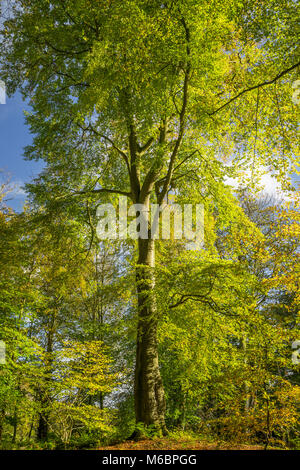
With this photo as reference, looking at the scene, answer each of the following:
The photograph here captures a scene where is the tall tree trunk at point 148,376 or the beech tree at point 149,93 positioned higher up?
the beech tree at point 149,93

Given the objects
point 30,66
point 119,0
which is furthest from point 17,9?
point 119,0

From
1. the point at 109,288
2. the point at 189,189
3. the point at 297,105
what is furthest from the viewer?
the point at 189,189

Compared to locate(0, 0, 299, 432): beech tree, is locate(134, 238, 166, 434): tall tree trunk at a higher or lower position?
lower

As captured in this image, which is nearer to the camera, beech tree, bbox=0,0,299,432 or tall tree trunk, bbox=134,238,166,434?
beech tree, bbox=0,0,299,432

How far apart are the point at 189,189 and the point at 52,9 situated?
17.5ft

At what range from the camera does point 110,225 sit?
9.70 m

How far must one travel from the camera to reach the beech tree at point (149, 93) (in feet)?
15.9

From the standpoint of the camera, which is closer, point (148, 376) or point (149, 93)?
point (149, 93)

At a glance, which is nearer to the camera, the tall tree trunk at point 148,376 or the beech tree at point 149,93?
the beech tree at point 149,93

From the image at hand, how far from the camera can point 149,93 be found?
5.56m

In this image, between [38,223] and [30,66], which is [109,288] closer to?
[38,223]

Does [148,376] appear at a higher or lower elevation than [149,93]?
lower

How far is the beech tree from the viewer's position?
485 cm

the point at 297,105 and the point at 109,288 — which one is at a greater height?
the point at 297,105
